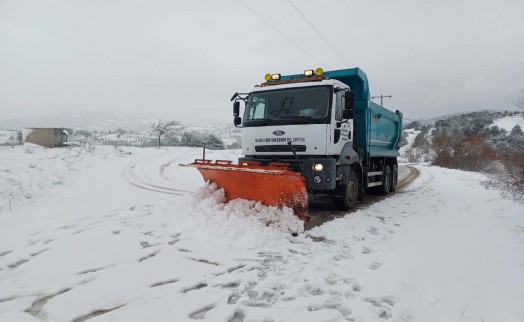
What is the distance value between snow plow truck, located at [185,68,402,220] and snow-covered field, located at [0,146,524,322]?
0.44m

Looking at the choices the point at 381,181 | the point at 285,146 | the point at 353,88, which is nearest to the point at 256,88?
the point at 285,146

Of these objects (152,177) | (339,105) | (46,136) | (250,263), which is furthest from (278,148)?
(46,136)

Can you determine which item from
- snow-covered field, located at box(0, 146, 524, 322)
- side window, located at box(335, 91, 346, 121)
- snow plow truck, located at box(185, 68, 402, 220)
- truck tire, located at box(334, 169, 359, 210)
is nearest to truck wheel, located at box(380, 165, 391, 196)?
snow-covered field, located at box(0, 146, 524, 322)

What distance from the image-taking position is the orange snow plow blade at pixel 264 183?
5.45 m

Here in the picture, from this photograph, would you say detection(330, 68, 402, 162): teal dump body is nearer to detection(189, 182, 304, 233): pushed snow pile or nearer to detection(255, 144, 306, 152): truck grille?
detection(255, 144, 306, 152): truck grille

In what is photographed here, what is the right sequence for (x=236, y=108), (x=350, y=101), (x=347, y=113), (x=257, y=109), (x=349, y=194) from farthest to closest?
(x=236, y=108) < (x=349, y=194) < (x=257, y=109) < (x=347, y=113) < (x=350, y=101)

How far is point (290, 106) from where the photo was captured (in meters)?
6.88

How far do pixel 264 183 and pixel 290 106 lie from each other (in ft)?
6.55

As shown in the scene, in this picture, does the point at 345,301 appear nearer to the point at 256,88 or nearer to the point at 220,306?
the point at 220,306

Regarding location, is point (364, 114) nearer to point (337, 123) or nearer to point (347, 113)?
point (347, 113)

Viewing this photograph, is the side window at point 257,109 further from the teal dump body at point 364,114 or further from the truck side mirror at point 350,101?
the teal dump body at point 364,114

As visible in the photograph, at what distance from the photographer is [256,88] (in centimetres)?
749

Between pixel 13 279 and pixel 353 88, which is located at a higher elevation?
pixel 353 88

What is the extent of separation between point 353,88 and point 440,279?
5669 mm
